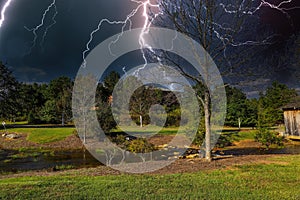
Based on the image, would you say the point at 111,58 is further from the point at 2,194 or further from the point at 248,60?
the point at 2,194

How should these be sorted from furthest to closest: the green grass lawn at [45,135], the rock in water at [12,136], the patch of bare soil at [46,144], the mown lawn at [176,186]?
the rock in water at [12,136] → the green grass lawn at [45,135] → the patch of bare soil at [46,144] → the mown lawn at [176,186]

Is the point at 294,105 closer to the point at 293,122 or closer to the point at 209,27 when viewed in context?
the point at 293,122

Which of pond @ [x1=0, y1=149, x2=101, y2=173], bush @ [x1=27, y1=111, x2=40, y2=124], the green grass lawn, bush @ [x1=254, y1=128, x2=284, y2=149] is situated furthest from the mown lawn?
bush @ [x1=27, y1=111, x2=40, y2=124]

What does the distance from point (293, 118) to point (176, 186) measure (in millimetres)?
21963

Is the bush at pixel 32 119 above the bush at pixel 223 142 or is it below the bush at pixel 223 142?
above

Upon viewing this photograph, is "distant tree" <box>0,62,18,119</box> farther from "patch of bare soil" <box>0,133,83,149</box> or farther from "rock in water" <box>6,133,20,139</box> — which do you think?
"rock in water" <box>6,133,20,139</box>

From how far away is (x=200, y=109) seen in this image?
63.0 ft

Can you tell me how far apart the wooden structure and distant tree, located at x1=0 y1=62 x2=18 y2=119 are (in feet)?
80.2

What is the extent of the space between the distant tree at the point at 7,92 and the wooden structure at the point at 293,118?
2446 cm

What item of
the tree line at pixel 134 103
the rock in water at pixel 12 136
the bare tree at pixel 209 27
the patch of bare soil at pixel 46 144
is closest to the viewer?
the bare tree at pixel 209 27

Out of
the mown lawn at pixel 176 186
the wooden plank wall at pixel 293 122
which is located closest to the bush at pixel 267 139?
the wooden plank wall at pixel 293 122

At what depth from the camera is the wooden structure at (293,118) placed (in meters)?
24.1

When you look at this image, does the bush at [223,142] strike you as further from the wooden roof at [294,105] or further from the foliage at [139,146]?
the foliage at [139,146]

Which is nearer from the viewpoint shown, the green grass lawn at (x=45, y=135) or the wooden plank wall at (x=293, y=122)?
the wooden plank wall at (x=293, y=122)
